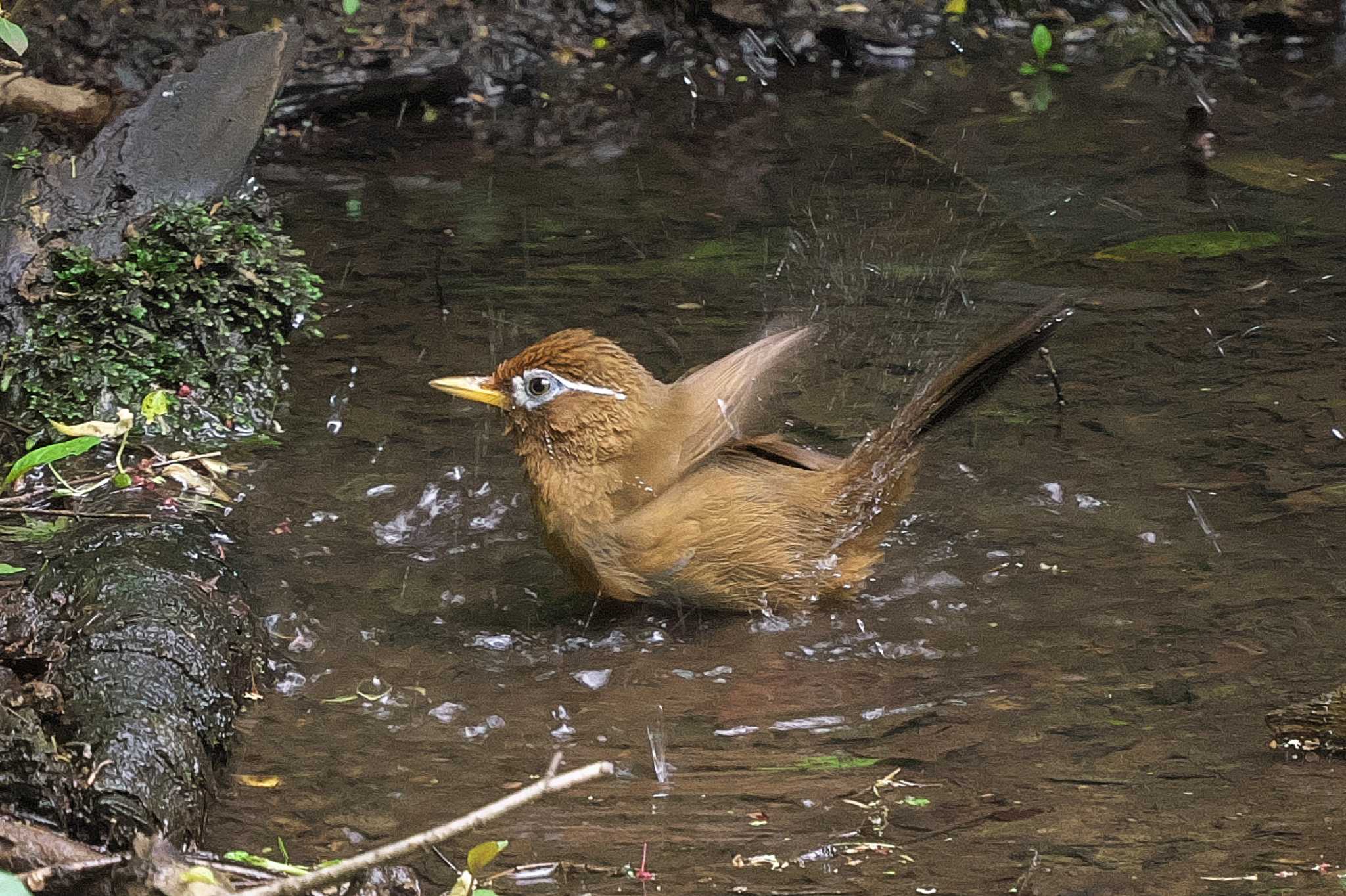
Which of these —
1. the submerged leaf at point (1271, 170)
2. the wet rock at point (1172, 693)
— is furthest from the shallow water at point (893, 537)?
the submerged leaf at point (1271, 170)

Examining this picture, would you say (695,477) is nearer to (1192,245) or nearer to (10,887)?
(10,887)

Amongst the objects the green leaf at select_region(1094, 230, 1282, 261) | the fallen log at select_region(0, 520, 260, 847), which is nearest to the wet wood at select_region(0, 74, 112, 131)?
the fallen log at select_region(0, 520, 260, 847)

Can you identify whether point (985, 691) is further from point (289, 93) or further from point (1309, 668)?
point (289, 93)

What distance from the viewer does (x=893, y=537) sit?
5.46 m

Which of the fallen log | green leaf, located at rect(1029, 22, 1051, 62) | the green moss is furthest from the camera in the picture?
green leaf, located at rect(1029, 22, 1051, 62)

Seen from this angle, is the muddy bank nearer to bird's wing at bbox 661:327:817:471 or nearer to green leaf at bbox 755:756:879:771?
bird's wing at bbox 661:327:817:471

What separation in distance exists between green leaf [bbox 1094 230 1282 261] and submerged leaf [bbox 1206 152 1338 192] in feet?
2.42

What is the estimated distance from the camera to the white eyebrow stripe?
16.1ft

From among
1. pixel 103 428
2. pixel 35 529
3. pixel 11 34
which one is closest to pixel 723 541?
pixel 103 428

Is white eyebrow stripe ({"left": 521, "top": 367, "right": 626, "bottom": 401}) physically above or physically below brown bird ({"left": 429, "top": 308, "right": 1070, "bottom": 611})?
above

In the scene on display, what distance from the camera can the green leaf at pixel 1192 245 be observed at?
7.37m

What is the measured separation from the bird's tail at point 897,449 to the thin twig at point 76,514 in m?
2.20

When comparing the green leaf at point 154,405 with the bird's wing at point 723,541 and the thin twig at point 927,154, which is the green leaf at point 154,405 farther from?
the thin twig at point 927,154

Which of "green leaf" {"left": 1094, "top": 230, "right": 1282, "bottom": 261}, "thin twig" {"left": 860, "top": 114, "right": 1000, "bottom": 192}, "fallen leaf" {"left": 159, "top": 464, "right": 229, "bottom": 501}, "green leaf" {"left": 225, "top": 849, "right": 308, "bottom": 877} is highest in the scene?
"green leaf" {"left": 225, "top": 849, "right": 308, "bottom": 877}
